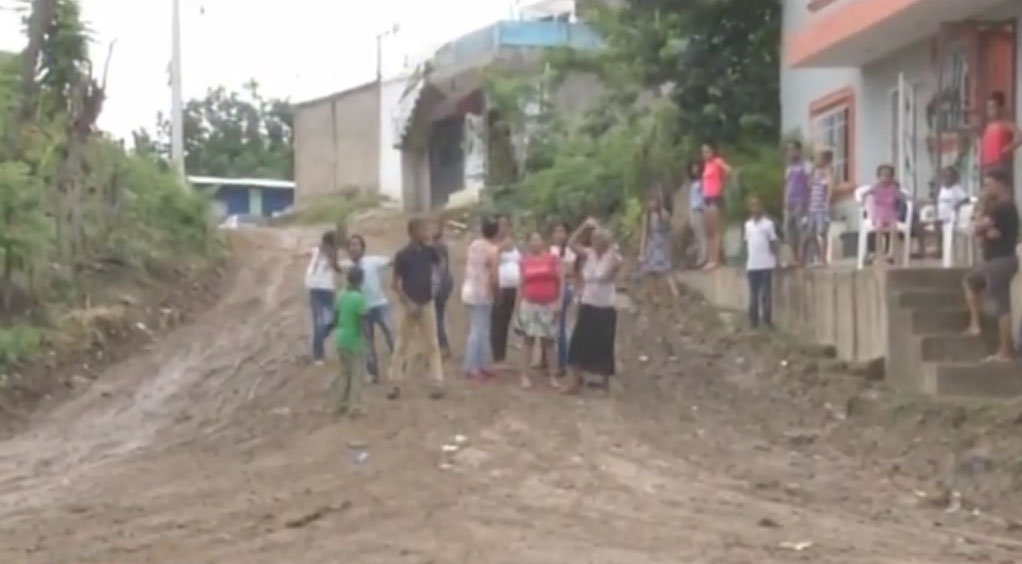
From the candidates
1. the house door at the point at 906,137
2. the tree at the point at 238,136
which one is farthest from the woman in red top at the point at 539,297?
the tree at the point at 238,136

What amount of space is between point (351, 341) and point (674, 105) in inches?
→ 470

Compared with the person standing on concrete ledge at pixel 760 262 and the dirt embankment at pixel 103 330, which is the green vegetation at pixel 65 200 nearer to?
the dirt embankment at pixel 103 330

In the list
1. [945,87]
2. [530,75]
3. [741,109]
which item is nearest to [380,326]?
[945,87]

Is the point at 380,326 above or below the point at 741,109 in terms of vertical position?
below

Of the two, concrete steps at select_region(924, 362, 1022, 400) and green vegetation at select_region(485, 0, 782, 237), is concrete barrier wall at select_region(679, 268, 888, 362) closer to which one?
concrete steps at select_region(924, 362, 1022, 400)

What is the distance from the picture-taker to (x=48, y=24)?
31.0 meters

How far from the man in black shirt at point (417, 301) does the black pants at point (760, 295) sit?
4.00 m

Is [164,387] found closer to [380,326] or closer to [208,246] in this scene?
[380,326]

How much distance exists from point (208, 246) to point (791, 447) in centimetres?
1697

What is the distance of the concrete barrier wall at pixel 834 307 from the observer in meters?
19.7

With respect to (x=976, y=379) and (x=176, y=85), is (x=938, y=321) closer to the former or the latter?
Result: (x=976, y=379)

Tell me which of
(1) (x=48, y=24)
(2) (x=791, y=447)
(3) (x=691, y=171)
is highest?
(1) (x=48, y=24)

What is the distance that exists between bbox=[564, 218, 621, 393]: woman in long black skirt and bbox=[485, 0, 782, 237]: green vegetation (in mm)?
6585

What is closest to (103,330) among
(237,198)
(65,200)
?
(65,200)
